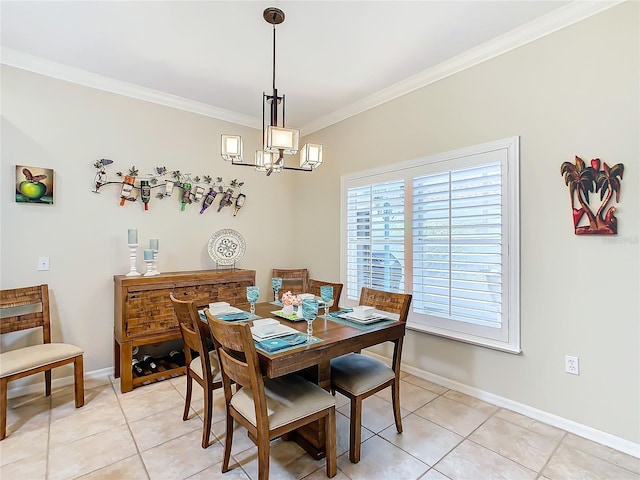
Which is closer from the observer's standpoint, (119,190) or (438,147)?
(438,147)

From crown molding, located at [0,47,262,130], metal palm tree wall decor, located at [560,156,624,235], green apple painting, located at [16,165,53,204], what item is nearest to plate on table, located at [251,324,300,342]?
metal palm tree wall decor, located at [560,156,624,235]

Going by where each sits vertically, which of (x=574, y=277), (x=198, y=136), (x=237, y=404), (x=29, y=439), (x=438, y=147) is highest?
(x=198, y=136)

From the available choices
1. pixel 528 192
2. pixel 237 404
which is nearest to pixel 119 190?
pixel 237 404

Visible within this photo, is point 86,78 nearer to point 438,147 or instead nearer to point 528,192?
point 438,147

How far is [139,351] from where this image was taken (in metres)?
3.30

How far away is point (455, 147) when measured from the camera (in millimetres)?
2779

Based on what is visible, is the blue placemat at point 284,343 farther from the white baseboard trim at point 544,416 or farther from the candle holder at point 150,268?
the candle holder at point 150,268

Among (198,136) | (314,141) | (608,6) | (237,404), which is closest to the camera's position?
(237,404)

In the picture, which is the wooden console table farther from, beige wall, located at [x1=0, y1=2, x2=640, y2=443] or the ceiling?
the ceiling

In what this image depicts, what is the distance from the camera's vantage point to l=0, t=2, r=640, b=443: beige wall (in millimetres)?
2008

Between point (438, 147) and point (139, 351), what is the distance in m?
3.60

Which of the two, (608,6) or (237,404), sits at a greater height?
(608,6)

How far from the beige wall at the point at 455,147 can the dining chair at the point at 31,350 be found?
192 millimetres

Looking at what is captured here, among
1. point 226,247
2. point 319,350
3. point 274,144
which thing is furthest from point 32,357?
point 274,144
